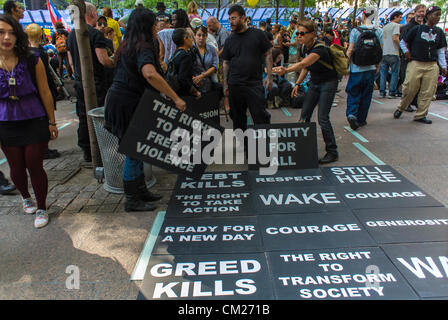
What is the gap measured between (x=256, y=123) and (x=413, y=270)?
10.1ft

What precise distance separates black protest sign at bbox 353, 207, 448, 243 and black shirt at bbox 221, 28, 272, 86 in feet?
8.00

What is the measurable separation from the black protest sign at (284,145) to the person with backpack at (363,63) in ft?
7.01

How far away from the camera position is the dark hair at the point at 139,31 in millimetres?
3293

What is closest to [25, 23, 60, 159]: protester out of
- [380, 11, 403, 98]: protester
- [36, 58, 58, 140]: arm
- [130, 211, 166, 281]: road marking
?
[36, 58, 58, 140]: arm

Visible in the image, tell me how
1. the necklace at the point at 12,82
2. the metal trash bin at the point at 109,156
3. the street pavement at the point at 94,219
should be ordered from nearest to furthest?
the street pavement at the point at 94,219 < the necklace at the point at 12,82 < the metal trash bin at the point at 109,156

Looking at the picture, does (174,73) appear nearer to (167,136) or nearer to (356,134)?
(167,136)

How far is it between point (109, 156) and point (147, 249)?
5.06ft

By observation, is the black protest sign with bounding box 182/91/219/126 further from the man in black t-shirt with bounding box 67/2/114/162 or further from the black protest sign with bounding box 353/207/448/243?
the black protest sign with bounding box 353/207/448/243

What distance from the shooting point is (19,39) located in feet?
10.9

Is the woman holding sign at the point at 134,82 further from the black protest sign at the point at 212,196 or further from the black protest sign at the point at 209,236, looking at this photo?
the black protest sign at the point at 209,236

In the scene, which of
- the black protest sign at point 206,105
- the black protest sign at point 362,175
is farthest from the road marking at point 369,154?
the black protest sign at point 206,105

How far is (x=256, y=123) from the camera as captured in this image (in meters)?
5.28

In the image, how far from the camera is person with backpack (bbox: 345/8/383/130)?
6289 mm

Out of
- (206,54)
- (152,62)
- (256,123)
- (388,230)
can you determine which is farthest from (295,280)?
(206,54)
